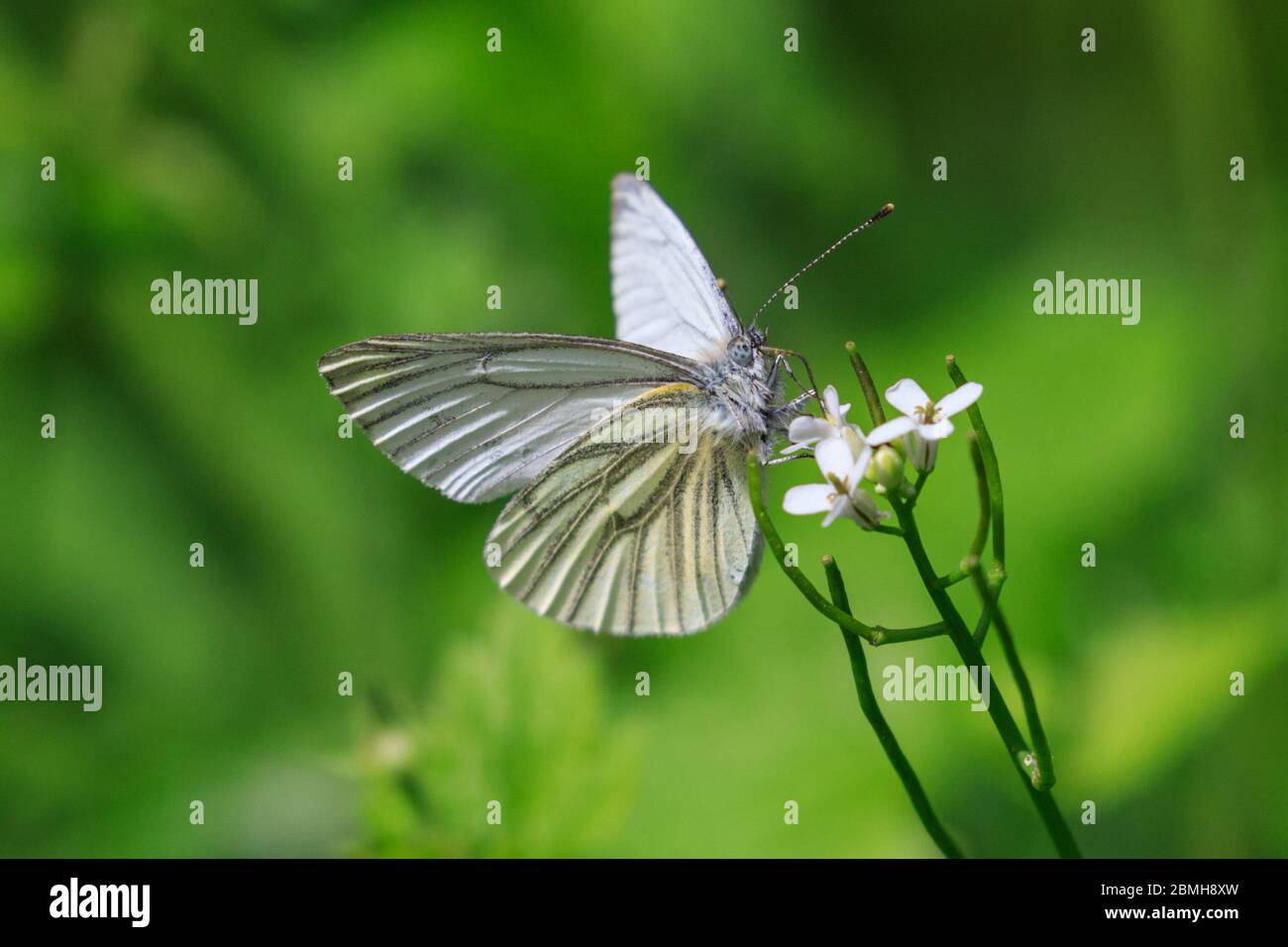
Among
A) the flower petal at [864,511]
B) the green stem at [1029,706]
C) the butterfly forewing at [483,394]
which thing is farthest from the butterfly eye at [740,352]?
the green stem at [1029,706]

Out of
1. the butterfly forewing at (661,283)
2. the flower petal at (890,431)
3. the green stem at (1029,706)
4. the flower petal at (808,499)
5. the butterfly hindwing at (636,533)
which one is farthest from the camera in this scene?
the butterfly forewing at (661,283)

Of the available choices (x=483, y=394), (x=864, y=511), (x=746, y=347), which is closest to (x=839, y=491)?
(x=864, y=511)

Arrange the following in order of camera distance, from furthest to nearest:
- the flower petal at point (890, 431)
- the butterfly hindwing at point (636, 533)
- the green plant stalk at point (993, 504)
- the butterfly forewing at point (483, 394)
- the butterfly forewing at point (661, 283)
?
the butterfly forewing at point (661, 283) < the butterfly hindwing at point (636, 533) < the butterfly forewing at point (483, 394) < the flower petal at point (890, 431) < the green plant stalk at point (993, 504)

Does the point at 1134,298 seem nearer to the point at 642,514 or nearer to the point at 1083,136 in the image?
the point at 1083,136

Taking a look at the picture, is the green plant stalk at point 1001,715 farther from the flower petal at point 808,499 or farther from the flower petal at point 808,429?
the flower petal at point 808,429

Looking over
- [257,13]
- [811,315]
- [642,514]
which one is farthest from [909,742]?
[257,13]

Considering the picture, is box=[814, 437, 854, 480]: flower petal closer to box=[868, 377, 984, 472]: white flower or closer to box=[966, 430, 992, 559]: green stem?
box=[868, 377, 984, 472]: white flower
